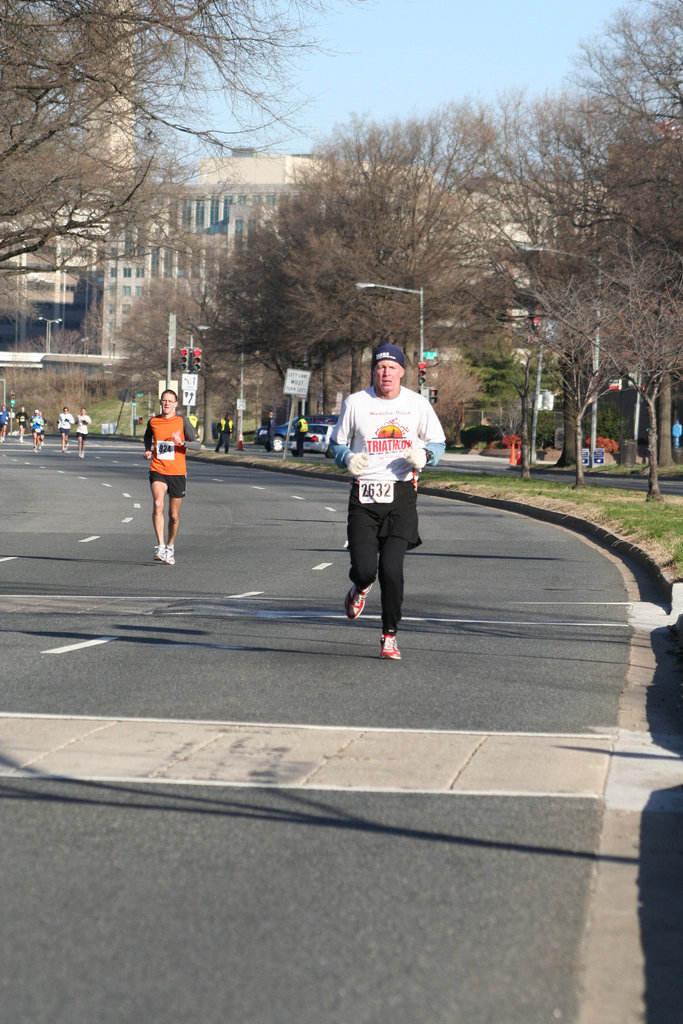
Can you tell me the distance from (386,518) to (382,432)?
56cm

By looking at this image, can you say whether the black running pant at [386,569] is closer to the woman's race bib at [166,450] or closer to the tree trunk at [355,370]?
the woman's race bib at [166,450]

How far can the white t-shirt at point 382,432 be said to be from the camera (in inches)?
366

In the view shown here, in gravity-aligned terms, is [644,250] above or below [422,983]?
above

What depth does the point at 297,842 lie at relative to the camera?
5105 mm

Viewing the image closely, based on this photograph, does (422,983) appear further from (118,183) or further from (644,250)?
(644,250)

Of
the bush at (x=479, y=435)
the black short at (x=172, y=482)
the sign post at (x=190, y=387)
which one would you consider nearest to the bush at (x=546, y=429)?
the bush at (x=479, y=435)

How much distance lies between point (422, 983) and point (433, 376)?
80.1 meters

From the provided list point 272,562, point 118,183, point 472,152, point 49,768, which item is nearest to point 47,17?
point 272,562

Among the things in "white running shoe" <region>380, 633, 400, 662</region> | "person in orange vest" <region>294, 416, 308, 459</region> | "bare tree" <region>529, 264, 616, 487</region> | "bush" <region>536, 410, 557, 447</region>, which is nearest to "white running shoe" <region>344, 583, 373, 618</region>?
"white running shoe" <region>380, 633, 400, 662</region>

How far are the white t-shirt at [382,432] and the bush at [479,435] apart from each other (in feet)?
212

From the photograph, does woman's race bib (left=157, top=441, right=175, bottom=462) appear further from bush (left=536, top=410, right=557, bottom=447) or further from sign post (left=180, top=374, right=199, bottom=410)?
bush (left=536, top=410, right=557, bottom=447)

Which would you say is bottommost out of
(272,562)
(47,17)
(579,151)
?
(272,562)

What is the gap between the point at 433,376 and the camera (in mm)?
83250

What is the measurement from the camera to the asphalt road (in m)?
3.82
